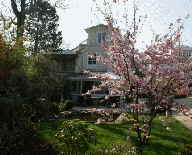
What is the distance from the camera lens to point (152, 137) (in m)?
9.48

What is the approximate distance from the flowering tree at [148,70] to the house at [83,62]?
898 inches

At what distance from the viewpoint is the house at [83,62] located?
30.9m

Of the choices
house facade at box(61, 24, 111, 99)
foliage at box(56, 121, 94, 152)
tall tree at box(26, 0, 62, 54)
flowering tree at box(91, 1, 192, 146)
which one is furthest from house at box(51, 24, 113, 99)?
foliage at box(56, 121, 94, 152)

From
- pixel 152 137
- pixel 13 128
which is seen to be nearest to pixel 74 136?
pixel 13 128

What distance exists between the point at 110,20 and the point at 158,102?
2643 millimetres

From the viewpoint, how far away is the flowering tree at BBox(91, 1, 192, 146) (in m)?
7.08

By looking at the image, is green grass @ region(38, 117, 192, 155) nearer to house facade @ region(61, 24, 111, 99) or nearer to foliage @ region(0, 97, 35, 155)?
foliage @ region(0, 97, 35, 155)

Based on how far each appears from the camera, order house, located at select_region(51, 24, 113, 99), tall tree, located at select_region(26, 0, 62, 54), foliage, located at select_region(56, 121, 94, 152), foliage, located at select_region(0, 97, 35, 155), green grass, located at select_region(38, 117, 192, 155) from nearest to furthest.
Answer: foliage, located at select_region(56, 121, 94, 152) < foliage, located at select_region(0, 97, 35, 155) < green grass, located at select_region(38, 117, 192, 155) < house, located at select_region(51, 24, 113, 99) < tall tree, located at select_region(26, 0, 62, 54)

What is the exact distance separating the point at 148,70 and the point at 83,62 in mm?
24930

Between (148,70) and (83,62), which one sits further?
(83,62)

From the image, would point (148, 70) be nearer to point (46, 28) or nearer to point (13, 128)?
point (13, 128)

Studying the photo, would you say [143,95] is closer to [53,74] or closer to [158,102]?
[158,102]

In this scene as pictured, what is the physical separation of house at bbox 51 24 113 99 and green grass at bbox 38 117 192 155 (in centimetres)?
1950

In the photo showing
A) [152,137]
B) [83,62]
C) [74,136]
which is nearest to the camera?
[74,136]
